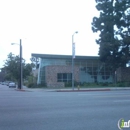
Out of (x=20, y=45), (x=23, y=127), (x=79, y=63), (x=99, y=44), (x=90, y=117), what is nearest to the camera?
(x=23, y=127)

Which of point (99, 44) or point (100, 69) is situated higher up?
point (99, 44)

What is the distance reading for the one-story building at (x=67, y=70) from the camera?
5747cm

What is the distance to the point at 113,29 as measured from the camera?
56.0 meters

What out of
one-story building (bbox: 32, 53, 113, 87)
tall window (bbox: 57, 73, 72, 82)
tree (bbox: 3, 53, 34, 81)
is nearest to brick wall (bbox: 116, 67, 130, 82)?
one-story building (bbox: 32, 53, 113, 87)

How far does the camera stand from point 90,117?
1243 cm

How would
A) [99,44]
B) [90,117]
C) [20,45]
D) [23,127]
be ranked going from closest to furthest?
1. [23,127]
2. [90,117]
3. [20,45]
4. [99,44]

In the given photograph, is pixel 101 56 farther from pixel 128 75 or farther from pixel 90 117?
pixel 90 117

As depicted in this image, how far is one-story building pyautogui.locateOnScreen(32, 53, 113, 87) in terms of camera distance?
57469 millimetres

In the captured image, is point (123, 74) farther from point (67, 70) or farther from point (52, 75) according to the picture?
point (52, 75)

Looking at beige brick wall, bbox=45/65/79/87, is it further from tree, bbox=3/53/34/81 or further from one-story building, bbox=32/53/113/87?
tree, bbox=3/53/34/81

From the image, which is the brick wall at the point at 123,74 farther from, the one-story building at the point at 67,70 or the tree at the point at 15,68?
the tree at the point at 15,68

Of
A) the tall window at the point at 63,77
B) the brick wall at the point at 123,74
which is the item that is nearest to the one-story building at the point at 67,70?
the tall window at the point at 63,77

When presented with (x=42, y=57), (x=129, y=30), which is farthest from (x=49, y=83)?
(x=129, y=30)

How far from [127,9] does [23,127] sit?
164 ft
